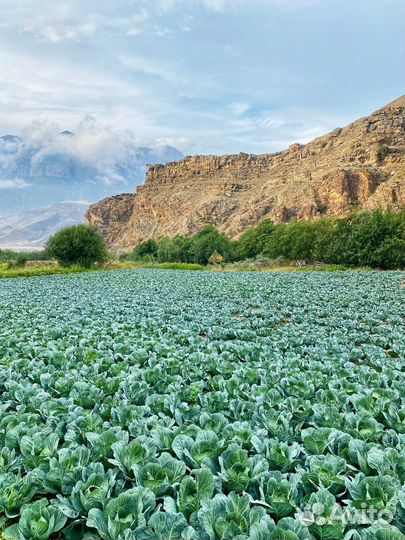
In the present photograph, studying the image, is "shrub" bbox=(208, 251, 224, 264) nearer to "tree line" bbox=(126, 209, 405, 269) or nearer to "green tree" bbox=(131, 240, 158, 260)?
"tree line" bbox=(126, 209, 405, 269)

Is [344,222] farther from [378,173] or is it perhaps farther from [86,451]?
[86,451]

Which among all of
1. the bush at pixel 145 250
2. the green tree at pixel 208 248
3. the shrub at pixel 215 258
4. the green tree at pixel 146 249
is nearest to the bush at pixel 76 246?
the shrub at pixel 215 258

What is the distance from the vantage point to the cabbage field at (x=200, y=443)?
2473mm

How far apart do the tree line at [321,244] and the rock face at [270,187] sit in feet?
58.3

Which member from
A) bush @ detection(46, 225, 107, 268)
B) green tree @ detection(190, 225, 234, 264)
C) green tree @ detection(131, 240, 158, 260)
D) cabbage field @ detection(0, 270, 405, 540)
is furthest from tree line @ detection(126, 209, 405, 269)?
cabbage field @ detection(0, 270, 405, 540)

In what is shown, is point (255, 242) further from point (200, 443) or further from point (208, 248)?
point (200, 443)

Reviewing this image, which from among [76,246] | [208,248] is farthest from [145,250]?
[76,246]

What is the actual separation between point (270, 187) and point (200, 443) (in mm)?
114055

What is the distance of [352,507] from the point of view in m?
2.55

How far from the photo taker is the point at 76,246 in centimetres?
5144

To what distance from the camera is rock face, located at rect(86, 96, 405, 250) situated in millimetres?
88250

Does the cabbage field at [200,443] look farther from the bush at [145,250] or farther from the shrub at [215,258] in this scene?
the bush at [145,250]

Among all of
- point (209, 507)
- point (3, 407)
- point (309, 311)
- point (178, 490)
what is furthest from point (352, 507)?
point (309, 311)

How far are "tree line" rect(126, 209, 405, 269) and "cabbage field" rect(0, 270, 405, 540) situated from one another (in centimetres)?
4138
